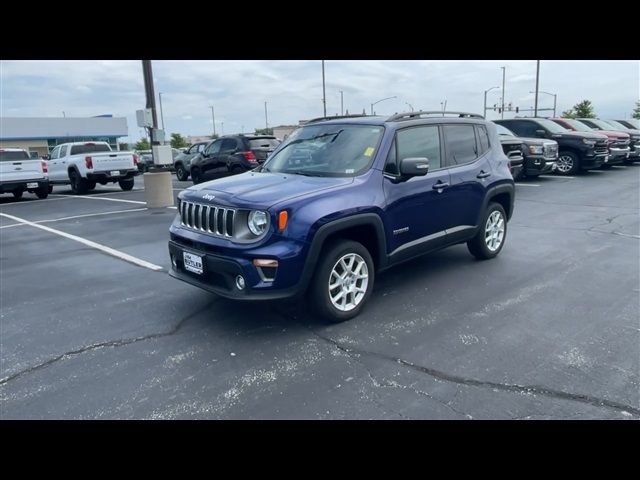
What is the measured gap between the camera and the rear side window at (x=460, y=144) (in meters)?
5.62

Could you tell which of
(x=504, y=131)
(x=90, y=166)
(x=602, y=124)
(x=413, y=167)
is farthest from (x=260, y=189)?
(x=602, y=124)

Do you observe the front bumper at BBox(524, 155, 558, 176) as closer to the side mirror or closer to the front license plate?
the side mirror

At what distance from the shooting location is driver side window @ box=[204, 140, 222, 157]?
53.3 feet

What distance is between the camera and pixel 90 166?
16.0 meters

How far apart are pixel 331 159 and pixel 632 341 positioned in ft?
10.1

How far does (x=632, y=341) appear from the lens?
155 inches

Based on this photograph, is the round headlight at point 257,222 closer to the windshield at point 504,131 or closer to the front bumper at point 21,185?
the windshield at point 504,131

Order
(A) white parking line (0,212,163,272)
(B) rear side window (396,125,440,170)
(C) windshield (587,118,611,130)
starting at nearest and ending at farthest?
(B) rear side window (396,125,440,170) → (A) white parking line (0,212,163,272) → (C) windshield (587,118,611,130)

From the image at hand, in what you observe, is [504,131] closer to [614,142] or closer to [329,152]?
[614,142]

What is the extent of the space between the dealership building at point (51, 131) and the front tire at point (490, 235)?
188 feet

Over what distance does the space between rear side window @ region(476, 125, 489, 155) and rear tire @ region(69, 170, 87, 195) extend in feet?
47.1

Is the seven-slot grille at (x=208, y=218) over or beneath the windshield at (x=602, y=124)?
beneath

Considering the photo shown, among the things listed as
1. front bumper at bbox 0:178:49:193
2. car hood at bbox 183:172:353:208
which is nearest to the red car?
car hood at bbox 183:172:353:208

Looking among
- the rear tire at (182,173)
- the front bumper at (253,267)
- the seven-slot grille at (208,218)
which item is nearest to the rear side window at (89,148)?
the rear tire at (182,173)
